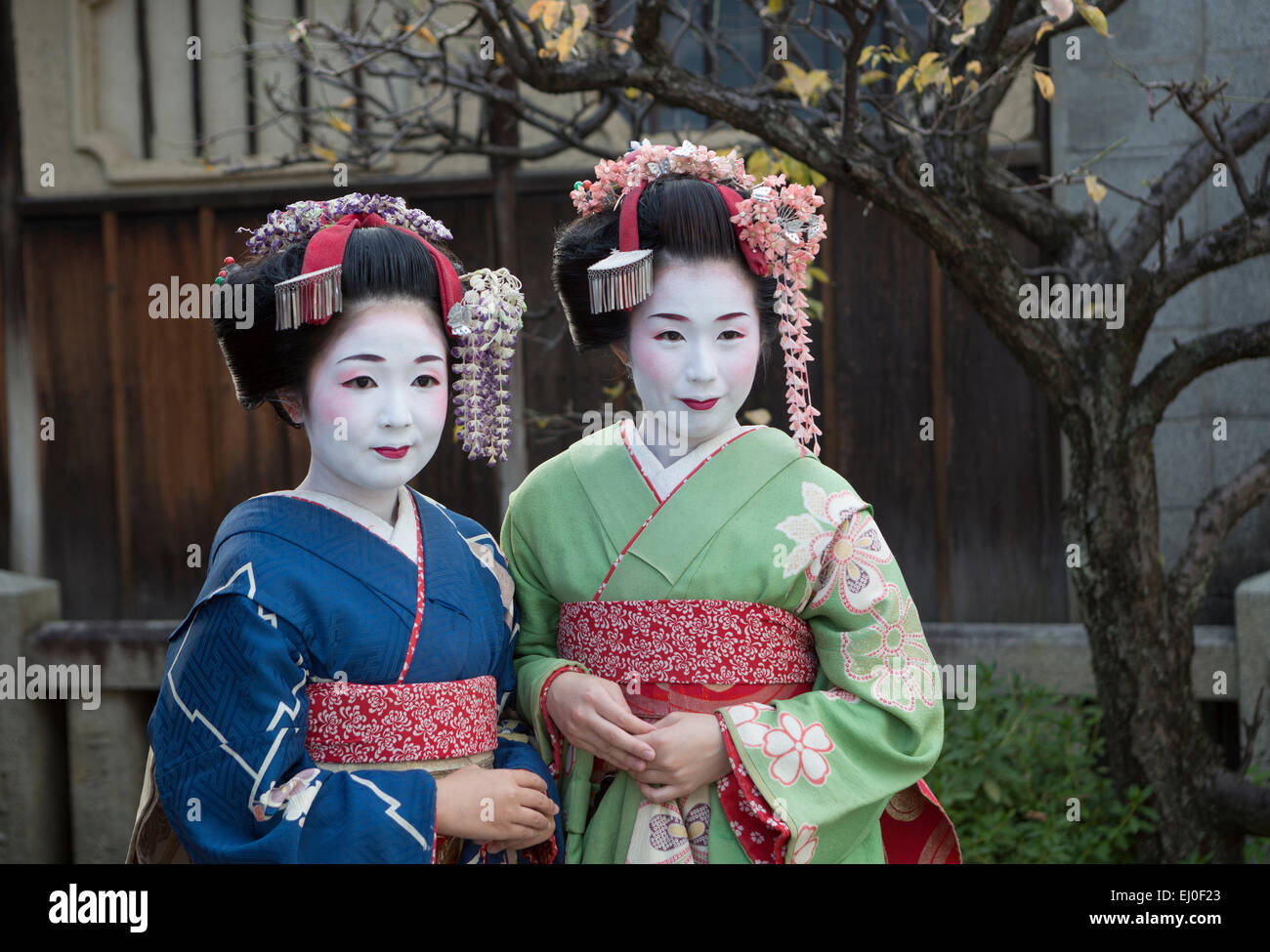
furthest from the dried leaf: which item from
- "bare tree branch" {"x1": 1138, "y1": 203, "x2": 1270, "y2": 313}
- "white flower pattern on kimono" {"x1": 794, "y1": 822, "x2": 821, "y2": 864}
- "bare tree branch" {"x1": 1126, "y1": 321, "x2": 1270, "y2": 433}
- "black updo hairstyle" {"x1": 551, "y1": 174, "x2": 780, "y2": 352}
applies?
"white flower pattern on kimono" {"x1": 794, "y1": 822, "x2": 821, "y2": 864}

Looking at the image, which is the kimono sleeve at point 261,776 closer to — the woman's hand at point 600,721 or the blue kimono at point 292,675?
the blue kimono at point 292,675

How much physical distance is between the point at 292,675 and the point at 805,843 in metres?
1.00

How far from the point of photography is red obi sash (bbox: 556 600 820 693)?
7.99 ft

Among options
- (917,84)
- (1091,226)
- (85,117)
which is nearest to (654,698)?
(917,84)

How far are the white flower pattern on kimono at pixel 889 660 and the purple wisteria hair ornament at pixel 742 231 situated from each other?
0.39 metres

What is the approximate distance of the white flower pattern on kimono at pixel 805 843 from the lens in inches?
92.7

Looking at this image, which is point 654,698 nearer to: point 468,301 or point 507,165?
point 468,301

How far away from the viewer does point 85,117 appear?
577 centimetres

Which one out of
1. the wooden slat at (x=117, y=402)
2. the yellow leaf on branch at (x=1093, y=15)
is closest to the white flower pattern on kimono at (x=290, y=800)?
the yellow leaf on branch at (x=1093, y=15)

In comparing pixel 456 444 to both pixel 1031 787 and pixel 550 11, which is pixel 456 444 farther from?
pixel 1031 787

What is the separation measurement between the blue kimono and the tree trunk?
230 cm

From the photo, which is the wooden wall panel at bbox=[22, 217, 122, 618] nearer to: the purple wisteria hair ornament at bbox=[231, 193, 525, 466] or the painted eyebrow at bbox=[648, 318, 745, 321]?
the purple wisteria hair ornament at bbox=[231, 193, 525, 466]

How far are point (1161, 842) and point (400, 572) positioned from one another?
2945 mm

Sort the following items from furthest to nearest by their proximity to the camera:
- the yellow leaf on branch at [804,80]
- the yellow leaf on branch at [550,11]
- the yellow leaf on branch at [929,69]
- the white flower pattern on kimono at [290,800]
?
the yellow leaf on branch at [804,80], the yellow leaf on branch at [550,11], the yellow leaf on branch at [929,69], the white flower pattern on kimono at [290,800]
